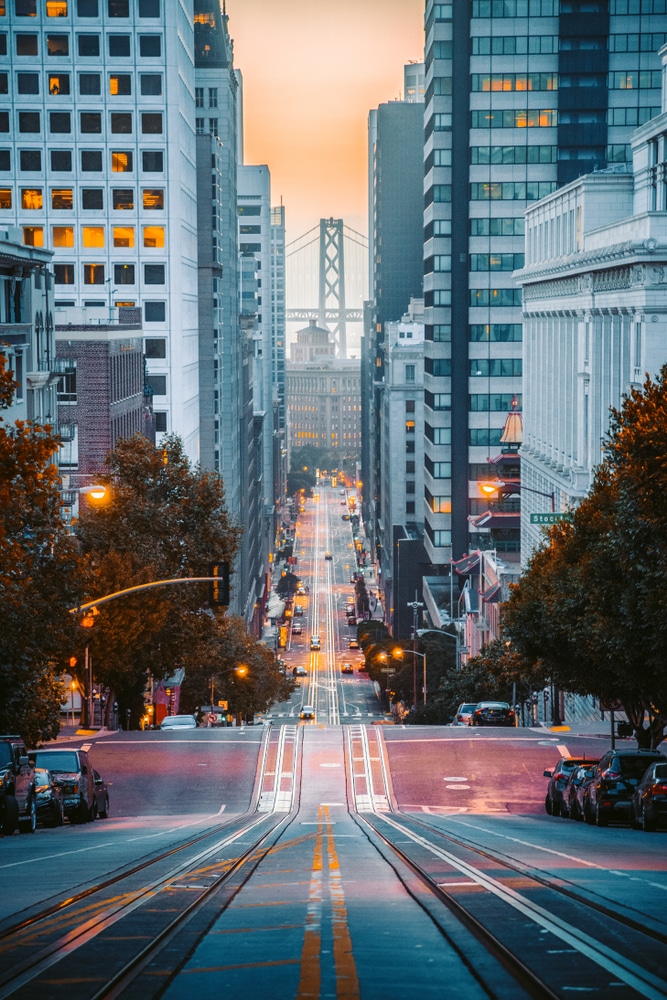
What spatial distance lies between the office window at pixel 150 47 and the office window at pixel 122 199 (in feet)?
30.6

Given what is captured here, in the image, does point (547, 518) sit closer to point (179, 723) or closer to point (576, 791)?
point (576, 791)

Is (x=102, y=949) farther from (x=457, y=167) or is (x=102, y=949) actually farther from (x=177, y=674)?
(x=457, y=167)

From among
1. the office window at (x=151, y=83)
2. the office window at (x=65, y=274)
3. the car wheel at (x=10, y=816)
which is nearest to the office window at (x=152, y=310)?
the office window at (x=65, y=274)

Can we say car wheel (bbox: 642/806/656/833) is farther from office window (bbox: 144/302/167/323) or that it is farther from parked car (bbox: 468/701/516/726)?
office window (bbox: 144/302/167/323)

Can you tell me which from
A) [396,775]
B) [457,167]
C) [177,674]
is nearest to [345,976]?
[396,775]

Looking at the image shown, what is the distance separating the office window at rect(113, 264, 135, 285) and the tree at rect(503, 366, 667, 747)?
58.1m

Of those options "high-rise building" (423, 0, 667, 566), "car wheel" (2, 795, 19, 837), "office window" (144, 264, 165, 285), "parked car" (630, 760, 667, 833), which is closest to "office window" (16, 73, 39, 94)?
"office window" (144, 264, 165, 285)

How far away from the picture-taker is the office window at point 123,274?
102750mm

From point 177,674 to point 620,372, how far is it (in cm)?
3716

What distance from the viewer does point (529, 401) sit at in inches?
4301

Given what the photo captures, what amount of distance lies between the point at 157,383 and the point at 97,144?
17.4 metres

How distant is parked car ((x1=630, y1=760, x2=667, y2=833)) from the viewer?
28.5m

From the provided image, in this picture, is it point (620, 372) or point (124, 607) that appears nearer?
point (124, 607)

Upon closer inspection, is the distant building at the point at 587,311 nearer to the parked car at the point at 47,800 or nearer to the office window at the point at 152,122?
the parked car at the point at 47,800
